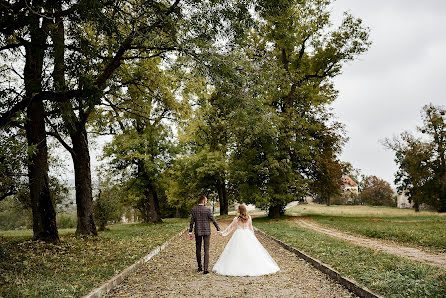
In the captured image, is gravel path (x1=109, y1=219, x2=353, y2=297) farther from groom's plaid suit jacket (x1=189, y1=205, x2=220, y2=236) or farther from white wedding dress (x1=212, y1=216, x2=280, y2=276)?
groom's plaid suit jacket (x1=189, y1=205, x2=220, y2=236)

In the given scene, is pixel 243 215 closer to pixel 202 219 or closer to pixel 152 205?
pixel 202 219

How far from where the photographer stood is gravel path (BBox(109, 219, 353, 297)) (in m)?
6.80

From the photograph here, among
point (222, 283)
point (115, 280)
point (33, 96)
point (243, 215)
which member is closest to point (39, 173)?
point (33, 96)

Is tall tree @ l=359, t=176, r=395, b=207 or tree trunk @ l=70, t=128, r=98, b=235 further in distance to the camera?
tall tree @ l=359, t=176, r=395, b=207

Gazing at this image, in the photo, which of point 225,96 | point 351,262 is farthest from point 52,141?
point 351,262

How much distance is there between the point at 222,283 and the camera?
7.66 m

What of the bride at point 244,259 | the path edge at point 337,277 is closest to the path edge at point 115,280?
the bride at point 244,259

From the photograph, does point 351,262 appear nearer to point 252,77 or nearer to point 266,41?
point 252,77

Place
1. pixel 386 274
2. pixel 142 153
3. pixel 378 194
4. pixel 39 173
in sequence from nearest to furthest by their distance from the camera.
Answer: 1. pixel 386 274
2. pixel 39 173
3. pixel 142 153
4. pixel 378 194

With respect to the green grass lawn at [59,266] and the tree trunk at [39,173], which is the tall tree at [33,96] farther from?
the green grass lawn at [59,266]

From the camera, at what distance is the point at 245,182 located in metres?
31.2

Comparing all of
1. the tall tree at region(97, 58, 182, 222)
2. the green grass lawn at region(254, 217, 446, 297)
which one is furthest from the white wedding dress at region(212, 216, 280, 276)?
the tall tree at region(97, 58, 182, 222)

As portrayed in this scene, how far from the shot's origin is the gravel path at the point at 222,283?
6.80m

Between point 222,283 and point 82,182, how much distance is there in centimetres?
1130
